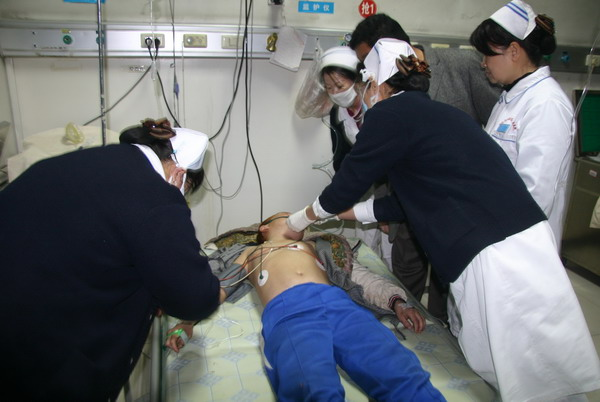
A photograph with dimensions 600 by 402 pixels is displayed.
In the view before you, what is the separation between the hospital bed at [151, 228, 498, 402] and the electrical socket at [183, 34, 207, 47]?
4.95ft

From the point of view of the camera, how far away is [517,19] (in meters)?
1.64

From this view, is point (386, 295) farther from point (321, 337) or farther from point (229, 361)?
point (229, 361)

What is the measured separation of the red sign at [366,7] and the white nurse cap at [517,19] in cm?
120

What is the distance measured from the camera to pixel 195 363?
5.32 ft

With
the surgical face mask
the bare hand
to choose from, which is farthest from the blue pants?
the surgical face mask

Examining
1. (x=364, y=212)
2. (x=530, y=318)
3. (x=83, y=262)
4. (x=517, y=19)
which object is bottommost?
(x=530, y=318)

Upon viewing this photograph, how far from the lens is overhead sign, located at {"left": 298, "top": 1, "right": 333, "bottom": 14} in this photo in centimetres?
262

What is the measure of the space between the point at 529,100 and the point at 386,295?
0.98 m

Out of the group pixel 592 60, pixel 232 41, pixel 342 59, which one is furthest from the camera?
pixel 592 60

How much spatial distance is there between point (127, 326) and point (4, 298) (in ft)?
1.00

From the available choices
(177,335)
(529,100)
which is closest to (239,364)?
(177,335)

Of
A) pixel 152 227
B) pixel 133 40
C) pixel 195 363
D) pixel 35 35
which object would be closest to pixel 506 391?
pixel 195 363

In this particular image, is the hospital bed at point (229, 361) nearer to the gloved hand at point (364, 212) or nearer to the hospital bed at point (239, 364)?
the hospital bed at point (239, 364)

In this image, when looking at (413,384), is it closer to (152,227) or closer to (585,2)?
(152,227)
